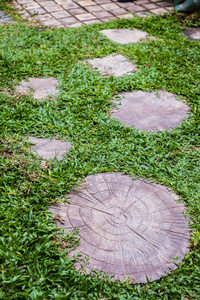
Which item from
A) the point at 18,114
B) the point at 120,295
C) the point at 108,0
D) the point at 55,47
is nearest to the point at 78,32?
the point at 55,47

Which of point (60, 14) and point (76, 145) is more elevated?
point (60, 14)

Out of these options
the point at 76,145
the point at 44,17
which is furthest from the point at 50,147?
the point at 44,17

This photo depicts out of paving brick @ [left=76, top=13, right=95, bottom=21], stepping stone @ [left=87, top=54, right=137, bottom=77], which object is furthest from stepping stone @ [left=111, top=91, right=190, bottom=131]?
paving brick @ [left=76, top=13, right=95, bottom=21]

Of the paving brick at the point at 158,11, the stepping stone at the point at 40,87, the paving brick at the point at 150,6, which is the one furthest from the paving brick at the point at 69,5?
the stepping stone at the point at 40,87

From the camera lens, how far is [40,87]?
406 centimetres

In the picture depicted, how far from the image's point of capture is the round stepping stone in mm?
5324

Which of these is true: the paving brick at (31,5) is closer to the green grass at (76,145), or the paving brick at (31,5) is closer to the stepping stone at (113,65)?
the green grass at (76,145)

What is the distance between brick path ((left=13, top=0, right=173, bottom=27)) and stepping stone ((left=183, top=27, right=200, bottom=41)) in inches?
36.2

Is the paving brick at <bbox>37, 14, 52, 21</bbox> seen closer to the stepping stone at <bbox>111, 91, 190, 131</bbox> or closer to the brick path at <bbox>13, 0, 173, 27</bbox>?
the brick path at <bbox>13, 0, 173, 27</bbox>

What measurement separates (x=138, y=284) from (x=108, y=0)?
6.15 meters

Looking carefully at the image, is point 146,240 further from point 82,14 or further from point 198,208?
point 82,14

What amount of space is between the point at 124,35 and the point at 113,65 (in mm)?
1130

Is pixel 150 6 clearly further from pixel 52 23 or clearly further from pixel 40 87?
pixel 40 87

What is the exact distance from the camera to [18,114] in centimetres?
351
